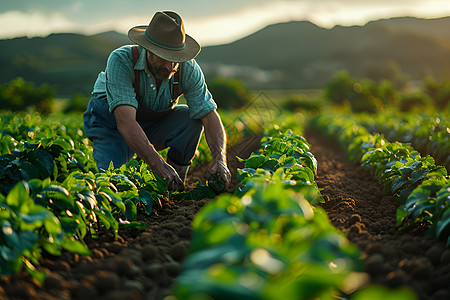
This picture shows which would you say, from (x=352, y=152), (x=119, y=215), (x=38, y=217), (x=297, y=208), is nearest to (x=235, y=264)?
(x=297, y=208)

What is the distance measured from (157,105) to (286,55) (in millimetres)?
139373

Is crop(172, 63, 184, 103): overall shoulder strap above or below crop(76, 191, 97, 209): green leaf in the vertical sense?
above

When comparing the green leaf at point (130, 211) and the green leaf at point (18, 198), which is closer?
the green leaf at point (18, 198)

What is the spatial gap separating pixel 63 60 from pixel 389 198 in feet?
396

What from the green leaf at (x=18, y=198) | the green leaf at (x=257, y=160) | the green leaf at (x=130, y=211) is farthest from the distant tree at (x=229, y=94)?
the green leaf at (x=18, y=198)

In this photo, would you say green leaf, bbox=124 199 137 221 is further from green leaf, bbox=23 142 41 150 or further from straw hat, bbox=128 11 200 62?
straw hat, bbox=128 11 200 62

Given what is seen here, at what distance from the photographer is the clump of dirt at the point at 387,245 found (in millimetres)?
1900

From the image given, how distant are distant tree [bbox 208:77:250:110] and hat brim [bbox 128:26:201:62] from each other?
20.7 metres

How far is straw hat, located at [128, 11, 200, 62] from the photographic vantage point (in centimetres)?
343

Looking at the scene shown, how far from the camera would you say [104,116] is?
4246mm

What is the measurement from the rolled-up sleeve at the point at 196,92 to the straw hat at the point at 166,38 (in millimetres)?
286

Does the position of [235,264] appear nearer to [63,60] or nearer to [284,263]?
[284,263]

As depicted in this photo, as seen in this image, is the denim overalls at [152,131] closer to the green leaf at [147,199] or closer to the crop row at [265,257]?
the green leaf at [147,199]

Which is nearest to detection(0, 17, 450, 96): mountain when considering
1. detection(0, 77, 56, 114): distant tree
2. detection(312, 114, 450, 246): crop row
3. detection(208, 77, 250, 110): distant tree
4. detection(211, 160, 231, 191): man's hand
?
detection(208, 77, 250, 110): distant tree
